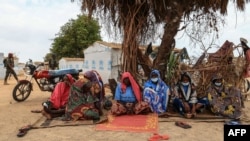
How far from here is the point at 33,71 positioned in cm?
930

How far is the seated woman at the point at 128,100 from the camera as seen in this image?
22.1 ft

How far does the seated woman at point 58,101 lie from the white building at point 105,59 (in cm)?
717

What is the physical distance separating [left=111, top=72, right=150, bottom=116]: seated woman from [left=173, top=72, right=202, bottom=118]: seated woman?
2.37 ft

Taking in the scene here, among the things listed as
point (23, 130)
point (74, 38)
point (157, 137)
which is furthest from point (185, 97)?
point (74, 38)

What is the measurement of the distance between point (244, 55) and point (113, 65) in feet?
25.9

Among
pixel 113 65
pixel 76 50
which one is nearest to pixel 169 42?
pixel 113 65

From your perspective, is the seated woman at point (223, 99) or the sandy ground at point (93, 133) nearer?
A: the sandy ground at point (93, 133)

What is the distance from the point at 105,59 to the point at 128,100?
28.4 ft

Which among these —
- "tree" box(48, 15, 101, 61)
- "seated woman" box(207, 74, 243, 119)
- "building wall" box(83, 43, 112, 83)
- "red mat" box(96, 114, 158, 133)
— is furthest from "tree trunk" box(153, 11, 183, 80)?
"tree" box(48, 15, 101, 61)

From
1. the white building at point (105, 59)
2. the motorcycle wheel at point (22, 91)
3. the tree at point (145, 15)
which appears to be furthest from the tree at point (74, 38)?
the tree at point (145, 15)

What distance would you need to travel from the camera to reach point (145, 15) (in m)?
8.23

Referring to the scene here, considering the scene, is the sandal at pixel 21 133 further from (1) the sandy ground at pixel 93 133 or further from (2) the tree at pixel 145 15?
(2) the tree at pixel 145 15

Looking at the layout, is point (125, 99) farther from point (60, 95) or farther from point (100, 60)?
point (100, 60)

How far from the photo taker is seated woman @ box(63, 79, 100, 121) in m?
6.41
